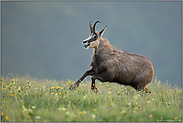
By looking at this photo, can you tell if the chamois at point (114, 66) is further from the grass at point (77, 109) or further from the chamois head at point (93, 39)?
the grass at point (77, 109)

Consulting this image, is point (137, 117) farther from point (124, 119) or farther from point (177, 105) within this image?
point (177, 105)

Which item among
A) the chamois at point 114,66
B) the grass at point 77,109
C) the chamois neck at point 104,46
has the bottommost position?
the grass at point 77,109

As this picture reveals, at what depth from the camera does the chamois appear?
7.04 meters

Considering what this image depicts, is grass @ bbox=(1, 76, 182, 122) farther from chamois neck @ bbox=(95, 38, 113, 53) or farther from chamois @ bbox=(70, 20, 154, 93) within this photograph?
chamois neck @ bbox=(95, 38, 113, 53)

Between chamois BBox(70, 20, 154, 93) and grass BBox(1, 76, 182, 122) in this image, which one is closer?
grass BBox(1, 76, 182, 122)

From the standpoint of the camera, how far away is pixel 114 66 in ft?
23.6

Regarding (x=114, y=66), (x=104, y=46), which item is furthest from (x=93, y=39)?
(x=114, y=66)

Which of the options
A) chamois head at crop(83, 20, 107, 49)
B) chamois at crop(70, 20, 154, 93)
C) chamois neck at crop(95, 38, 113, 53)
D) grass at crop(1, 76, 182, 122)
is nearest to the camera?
grass at crop(1, 76, 182, 122)

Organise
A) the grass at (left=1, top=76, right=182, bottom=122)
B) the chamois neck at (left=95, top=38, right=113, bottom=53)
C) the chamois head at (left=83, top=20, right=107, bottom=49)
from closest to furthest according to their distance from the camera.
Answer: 1. the grass at (left=1, top=76, right=182, bottom=122)
2. the chamois head at (left=83, top=20, right=107, bottom=49)
3. the chamois neck at (left=95, top=38, right=113, bottom=53)

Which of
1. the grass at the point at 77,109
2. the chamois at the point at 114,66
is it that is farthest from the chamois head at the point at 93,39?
the grass at the point at 77,109

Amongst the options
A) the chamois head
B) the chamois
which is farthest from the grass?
the chamois head

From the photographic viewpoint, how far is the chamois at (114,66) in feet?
23.1

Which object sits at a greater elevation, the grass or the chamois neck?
the chamois neck

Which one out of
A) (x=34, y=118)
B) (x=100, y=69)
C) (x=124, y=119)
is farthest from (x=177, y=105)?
(x=34, y=118)
